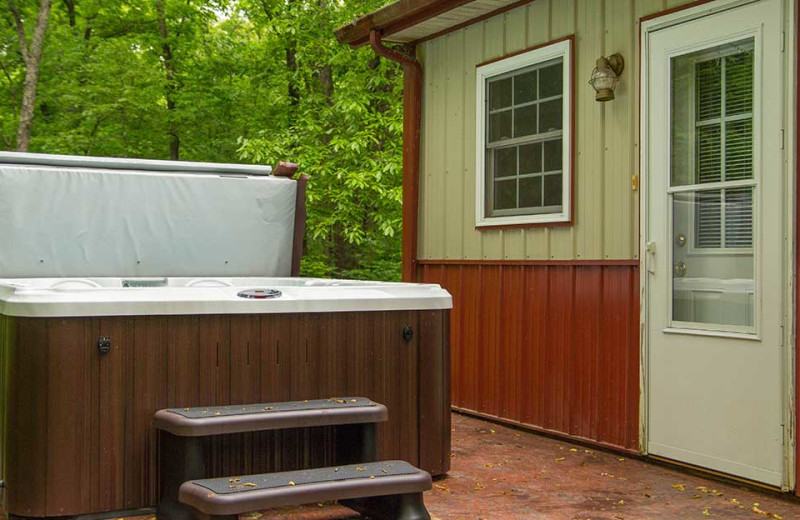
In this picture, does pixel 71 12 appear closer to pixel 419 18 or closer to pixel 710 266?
pixel 419 18

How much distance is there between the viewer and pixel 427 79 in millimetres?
5848

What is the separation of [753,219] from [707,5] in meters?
0.98

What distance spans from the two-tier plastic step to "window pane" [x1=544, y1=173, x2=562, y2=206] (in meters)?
1.98

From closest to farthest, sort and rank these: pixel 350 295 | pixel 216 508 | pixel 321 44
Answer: pixel 216 508, pixel 350 295, pixel 321 44

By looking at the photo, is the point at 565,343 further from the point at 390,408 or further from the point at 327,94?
the point at 327,94

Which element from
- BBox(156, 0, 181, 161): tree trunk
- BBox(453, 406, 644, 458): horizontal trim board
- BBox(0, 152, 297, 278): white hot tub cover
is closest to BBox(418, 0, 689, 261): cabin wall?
BBox(453, 406, 644, 458): horizontal trim board

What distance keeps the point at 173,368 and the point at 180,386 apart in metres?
0.07

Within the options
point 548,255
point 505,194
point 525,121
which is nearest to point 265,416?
point 548,255

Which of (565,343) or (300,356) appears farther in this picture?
(565,343)

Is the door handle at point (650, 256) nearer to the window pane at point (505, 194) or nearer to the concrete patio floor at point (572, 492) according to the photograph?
the concrete patio floor at point (572, 492)

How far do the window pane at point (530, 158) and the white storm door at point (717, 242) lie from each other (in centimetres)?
90

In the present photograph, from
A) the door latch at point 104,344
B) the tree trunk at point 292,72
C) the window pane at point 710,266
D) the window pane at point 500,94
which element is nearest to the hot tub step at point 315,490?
the door latch at point 104,344

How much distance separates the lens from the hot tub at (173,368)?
2.86 m

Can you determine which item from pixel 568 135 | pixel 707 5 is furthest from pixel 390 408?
pixel 707 5
